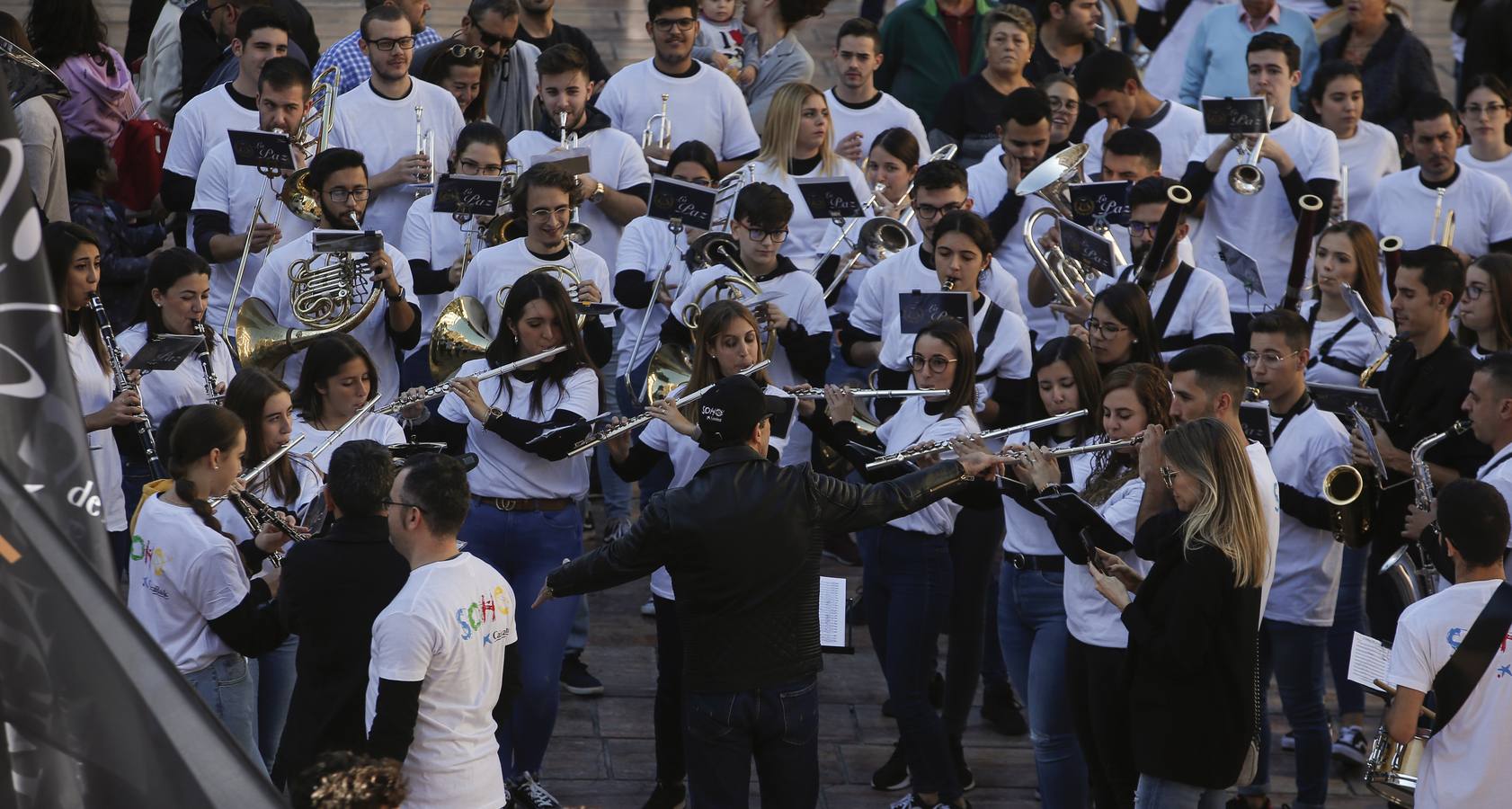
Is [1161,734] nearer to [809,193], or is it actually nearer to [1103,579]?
[1103,579]

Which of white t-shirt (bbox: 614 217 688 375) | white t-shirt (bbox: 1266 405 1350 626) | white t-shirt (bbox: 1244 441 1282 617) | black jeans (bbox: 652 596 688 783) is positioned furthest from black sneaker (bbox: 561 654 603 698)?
white t-shirt (bbox: 1244 441 1282 617)

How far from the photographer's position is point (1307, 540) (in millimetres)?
6754

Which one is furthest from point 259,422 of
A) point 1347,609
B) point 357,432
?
point 1347,609

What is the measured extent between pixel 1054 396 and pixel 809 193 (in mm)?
2245

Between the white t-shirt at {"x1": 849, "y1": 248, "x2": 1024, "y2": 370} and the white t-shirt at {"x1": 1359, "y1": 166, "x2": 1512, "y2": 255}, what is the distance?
2.30 meters

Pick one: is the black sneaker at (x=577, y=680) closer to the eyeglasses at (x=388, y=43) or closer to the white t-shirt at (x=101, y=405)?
the white t-shirt at (x=101, y=405)

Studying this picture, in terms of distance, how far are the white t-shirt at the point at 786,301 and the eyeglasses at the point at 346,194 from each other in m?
1.50

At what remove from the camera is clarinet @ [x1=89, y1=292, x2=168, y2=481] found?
6.70 meters

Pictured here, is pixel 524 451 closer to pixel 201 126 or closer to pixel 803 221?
pixel 803 221

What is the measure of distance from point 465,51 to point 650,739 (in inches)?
157

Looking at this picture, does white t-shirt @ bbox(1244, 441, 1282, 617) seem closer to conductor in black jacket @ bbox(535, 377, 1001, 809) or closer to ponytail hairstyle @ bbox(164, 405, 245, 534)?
conductor in black jacket @ bbox(535, 377, 1001, 809)

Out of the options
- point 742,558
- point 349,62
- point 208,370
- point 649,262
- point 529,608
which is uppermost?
point 349,62

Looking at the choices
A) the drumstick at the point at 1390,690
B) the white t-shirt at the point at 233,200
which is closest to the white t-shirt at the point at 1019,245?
the white t-shirt at the point at 233,200

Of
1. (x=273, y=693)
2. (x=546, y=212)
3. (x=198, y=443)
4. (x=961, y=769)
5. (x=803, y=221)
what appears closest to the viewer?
(x=198, y=443)
